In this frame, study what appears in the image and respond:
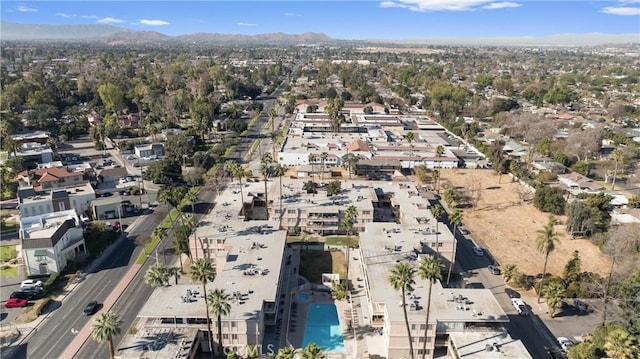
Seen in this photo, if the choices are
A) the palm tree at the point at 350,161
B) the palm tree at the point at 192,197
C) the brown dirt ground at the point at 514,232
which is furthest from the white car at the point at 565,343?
the palm tree at the point at 350,161

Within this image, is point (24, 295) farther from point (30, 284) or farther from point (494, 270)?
point (494, 270)

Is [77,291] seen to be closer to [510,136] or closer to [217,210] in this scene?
[217,210]

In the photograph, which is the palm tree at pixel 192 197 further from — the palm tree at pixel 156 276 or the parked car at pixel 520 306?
the parked car at pixel 520 306

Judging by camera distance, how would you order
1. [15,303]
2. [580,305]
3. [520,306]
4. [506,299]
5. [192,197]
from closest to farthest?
[15,303], [520,306], [580,305], [506,299], [192,197]

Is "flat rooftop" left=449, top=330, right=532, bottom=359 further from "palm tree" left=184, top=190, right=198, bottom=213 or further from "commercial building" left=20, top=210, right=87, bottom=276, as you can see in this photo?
"commercial building" left=20, top=210, right=87, bottom=276

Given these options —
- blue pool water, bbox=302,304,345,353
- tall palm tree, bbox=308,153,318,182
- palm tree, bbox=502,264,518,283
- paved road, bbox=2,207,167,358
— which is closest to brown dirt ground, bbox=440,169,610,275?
palm tree, bbox=502,264,518,283

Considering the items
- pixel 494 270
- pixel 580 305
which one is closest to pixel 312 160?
pixel 494 270

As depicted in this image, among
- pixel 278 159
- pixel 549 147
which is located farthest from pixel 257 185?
pixel 549 147
